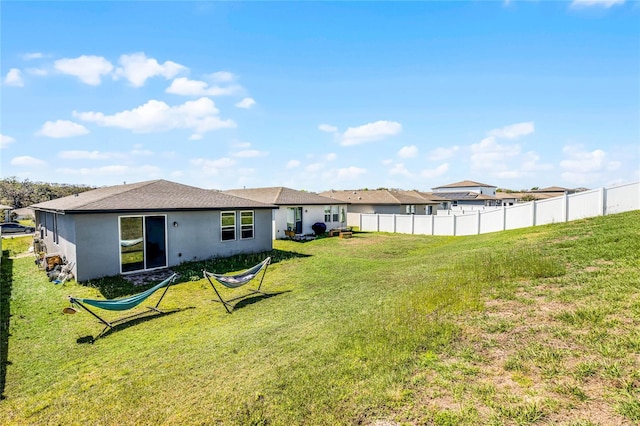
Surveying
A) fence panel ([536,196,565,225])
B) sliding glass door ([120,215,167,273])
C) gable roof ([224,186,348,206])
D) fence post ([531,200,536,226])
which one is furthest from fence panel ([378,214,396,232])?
sliding glass door ([120,215,167,273])

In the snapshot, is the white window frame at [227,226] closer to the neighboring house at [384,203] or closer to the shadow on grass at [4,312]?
the shadow on grass at [4,312]

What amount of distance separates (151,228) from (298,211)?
12.0m

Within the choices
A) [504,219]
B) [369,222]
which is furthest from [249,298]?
[369,222]

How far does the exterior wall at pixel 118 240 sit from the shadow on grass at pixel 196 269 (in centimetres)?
35

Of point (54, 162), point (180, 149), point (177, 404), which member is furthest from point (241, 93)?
point (54, 162)

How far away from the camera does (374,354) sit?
190 inches

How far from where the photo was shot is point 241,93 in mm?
17594

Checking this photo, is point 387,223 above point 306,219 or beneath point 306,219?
beneath

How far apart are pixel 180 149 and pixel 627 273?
27574mm

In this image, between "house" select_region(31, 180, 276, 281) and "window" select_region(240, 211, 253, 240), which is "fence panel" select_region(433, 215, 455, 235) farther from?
"window" select_region(240, 211, 253, 240)

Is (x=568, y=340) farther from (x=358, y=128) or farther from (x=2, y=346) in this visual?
(x=358, y=128)

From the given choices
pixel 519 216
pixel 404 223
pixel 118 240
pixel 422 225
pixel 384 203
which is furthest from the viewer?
pixel 384 203

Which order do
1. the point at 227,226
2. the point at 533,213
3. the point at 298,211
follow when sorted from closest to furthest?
the point at 227,226
the point at 533,213
the point at 298,211

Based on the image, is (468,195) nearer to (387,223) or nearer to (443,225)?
(387,223)
